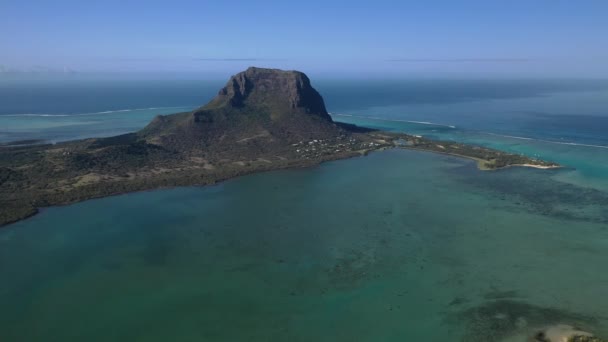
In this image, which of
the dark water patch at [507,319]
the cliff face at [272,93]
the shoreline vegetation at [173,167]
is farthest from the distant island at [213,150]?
the dark water patch at [507,319]

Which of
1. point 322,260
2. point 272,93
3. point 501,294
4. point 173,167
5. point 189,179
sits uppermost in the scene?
point 272,93

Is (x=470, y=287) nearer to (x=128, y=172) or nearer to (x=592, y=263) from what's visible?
(x=592, y=263)

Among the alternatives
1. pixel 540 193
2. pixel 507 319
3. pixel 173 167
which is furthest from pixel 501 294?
pixel 173 167

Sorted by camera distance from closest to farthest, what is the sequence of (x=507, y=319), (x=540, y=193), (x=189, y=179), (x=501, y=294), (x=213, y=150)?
1. (x=507, y=319)
2. (x=501, y=294)
3. (x=540, y=193)
4. (x=189, y=179)
5. (x=213, y=150)

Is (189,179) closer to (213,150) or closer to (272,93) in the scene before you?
(213,150)

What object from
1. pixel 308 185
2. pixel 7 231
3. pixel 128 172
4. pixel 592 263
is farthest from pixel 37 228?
pixel 592 263

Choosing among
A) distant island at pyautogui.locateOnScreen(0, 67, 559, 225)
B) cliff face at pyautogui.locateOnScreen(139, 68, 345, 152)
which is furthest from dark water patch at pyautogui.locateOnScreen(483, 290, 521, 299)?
cliff face at pyautogui.locateOnScreen(139, 68, 345, 152)

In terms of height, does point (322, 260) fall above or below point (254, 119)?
below
